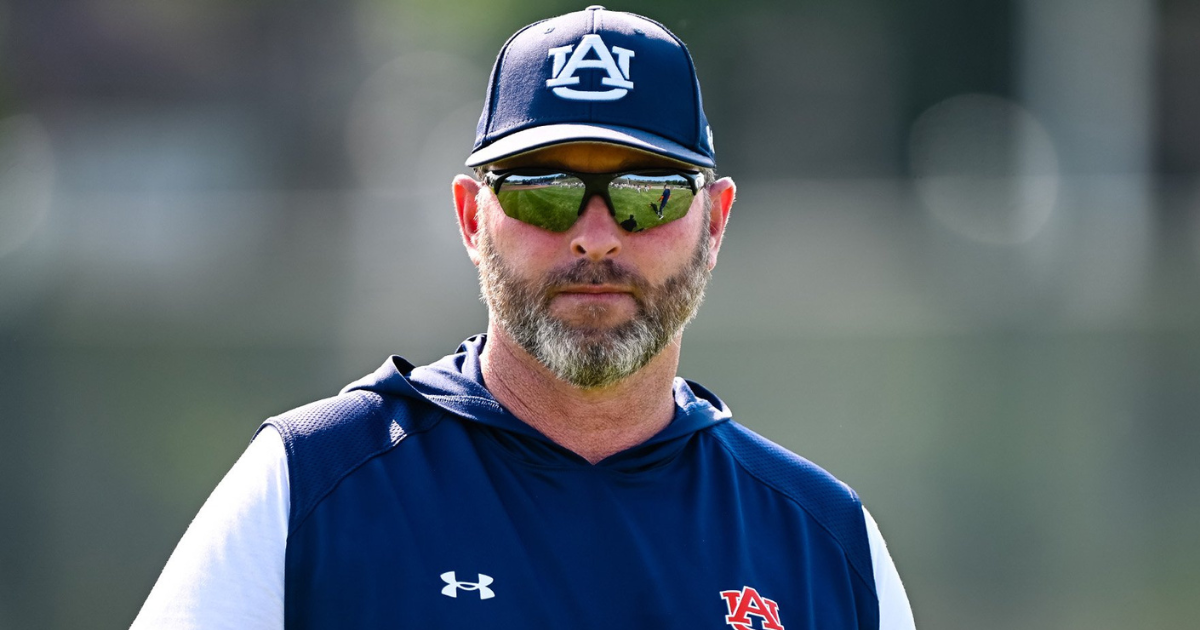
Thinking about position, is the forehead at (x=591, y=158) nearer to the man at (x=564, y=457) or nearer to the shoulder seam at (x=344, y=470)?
the man at (x=564, y=457)

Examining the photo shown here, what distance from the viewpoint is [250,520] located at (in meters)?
2.04

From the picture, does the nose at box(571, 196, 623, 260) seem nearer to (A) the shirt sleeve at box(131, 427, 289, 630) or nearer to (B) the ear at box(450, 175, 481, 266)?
(B) the ear at box(450, 175, 481, 266)

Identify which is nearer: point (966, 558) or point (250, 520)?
point (250, 520)

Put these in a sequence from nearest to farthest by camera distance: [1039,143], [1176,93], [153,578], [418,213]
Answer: [153,578] < [418,213] < [1039,143] < [1176,93]

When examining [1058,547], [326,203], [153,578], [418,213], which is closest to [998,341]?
[1058,547]

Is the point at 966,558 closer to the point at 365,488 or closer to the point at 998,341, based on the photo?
the point at 998,341

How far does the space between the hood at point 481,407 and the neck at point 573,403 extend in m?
0.03

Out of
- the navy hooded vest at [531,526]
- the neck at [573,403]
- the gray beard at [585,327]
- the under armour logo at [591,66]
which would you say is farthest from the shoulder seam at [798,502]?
the under armour logo at [591,66]

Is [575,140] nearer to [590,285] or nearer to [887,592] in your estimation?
[590,285]

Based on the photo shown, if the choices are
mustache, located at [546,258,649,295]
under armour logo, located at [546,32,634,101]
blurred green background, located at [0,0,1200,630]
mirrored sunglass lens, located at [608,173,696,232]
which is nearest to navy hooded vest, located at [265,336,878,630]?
mustache, located at [546,258,649,295]

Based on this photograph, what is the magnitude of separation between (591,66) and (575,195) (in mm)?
240

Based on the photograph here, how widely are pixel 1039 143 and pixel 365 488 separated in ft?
33.0

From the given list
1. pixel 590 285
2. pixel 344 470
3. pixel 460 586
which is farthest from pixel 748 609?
pixel 344 470

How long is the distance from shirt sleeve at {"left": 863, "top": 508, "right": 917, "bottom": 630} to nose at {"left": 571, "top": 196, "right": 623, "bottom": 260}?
68cm
